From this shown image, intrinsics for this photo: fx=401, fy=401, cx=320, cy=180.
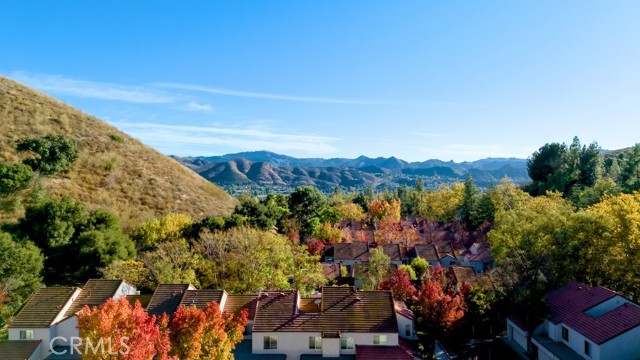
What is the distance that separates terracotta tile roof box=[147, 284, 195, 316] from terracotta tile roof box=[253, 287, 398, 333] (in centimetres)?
577

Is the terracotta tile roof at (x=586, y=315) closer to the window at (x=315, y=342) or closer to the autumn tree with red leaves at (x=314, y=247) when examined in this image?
the window at (x=315, y=342)

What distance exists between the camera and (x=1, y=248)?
32500 millimetres

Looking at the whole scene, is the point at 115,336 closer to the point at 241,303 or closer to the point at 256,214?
the point at 241,303

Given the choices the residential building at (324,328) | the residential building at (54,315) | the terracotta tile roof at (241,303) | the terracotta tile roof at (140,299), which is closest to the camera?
the residential building at (324,328)

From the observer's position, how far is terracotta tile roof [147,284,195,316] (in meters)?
27.5

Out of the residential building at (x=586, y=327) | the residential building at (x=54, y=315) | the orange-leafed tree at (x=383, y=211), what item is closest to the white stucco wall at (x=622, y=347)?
the residential building at (x=586, y=327)

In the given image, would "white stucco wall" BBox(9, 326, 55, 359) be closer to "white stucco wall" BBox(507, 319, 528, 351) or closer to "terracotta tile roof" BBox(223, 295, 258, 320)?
"terracotta tile roof" BBox(223, 295, 258, 320)

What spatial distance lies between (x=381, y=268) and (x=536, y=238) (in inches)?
557

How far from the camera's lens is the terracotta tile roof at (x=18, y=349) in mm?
24875

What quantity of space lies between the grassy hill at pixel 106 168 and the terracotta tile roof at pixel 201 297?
1036 inches

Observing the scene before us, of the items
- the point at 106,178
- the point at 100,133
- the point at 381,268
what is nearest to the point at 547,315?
the point at 381,268

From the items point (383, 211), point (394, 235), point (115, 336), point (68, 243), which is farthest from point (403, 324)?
point (383, 211)

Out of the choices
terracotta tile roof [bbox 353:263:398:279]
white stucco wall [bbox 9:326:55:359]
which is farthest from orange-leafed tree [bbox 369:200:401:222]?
white stucco wall [bbox 9:326:55:359]

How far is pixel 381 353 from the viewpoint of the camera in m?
25.4
